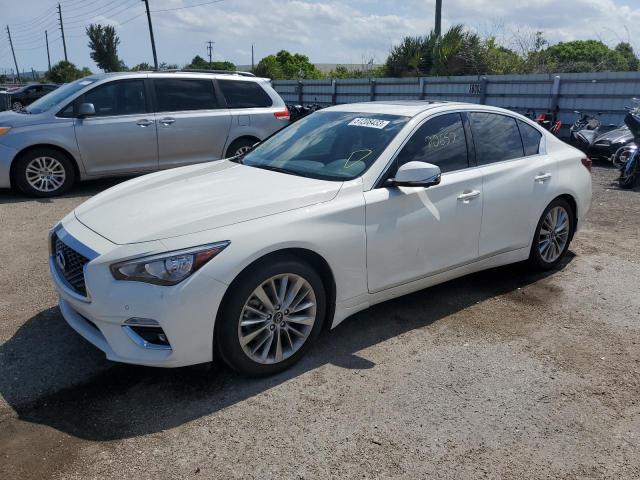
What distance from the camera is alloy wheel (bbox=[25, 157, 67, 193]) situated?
792 centimetres

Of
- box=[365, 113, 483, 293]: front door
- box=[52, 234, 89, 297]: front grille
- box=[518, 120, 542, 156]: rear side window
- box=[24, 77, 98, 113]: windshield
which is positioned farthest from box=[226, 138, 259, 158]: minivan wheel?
box=[52, 234, 89, 297]: front grille

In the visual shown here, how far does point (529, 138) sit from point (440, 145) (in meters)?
1.21

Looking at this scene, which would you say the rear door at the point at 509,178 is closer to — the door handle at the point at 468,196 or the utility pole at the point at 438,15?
the door handle at the point at 468,196

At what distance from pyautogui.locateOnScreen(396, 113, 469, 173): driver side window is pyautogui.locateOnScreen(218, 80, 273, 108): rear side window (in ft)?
18.2

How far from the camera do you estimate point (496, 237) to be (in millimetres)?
4512

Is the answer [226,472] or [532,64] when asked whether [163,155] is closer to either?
[226,472]

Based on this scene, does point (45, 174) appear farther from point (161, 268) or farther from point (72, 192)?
point (161, 268)

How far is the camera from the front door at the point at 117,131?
317 inches

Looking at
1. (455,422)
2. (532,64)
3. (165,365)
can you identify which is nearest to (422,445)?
(455,422)

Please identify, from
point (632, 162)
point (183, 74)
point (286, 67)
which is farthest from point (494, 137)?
point (286, 67)

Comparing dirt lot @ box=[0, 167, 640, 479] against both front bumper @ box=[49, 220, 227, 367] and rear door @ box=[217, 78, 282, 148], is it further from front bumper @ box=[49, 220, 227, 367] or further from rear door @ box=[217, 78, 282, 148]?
rear door @ box=[217, 78, 282, 148]

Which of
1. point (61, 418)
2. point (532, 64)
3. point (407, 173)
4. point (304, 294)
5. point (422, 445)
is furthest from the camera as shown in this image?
point (532, 64)

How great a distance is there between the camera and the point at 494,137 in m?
4.64

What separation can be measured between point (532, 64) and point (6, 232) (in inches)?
844
